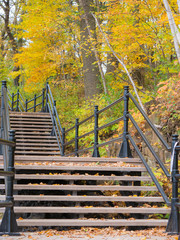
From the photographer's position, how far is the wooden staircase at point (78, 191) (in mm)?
4719

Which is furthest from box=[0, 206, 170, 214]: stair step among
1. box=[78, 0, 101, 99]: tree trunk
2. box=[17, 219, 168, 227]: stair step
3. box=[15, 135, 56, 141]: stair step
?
box=[78, 0, 101, 99]: tree trunk

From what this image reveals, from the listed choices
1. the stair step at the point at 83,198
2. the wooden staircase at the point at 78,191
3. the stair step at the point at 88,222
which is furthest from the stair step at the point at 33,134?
the stair step at the point at 88,222

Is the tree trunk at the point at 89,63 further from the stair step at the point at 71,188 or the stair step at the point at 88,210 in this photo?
the stair step at the point at 88,210

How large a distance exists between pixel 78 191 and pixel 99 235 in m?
2.30

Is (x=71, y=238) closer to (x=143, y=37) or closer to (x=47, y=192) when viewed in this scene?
(x=47, y=192)

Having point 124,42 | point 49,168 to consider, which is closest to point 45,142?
point 124,42

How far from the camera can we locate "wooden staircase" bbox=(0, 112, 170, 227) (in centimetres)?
472

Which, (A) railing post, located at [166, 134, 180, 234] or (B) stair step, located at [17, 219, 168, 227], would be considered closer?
(A) railing post, located at [166, 134, 180, 234]

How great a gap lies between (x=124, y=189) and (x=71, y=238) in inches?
59.4

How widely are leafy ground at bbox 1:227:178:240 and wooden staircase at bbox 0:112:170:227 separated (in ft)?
0.36

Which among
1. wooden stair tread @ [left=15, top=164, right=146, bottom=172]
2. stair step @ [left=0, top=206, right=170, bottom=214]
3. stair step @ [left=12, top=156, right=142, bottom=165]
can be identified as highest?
stair step @ [left=12, top=156, right=142, bottom=165]

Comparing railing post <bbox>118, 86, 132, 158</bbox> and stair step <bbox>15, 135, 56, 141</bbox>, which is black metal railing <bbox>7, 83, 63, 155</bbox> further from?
railing post <bbox>118, 86, 132, 158</bbox>

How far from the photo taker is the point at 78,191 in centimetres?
654

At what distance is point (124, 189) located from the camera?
534cm
